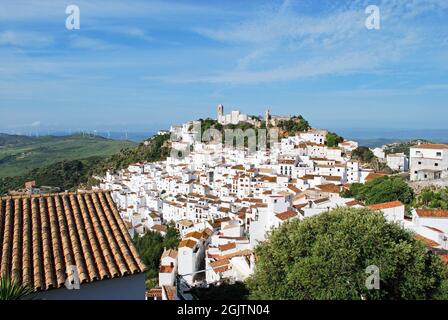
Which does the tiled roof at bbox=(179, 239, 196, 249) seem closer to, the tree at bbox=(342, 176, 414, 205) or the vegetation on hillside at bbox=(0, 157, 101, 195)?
the tree at bbox=(342, 176, 414, 205)

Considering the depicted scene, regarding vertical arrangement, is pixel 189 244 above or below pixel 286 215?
below

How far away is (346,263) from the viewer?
9820 millimetres

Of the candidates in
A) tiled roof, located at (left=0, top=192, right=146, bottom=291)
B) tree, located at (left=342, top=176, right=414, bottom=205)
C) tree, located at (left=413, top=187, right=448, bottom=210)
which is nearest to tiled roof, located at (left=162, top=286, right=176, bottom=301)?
tiled roof, located at (left=0, top=192, right=146, bottom=291)

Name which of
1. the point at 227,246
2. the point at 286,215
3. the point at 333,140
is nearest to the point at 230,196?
the point at 227,246

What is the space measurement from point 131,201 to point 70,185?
32.6m

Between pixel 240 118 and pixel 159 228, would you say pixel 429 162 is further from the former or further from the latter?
pixel 240 118

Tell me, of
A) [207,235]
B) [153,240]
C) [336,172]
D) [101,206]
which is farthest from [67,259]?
[336,172]

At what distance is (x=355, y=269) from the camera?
9.94 metres

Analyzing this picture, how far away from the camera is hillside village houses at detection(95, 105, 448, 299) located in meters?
22.6

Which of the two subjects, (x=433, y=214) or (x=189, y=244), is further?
(x=189, y=244)

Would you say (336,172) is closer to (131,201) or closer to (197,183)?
(197,183)

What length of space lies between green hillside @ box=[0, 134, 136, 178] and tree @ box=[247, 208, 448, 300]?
3693 inches

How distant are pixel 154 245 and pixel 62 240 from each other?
1167 inches

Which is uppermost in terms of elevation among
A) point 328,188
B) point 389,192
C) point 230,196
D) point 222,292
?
point 389,192
